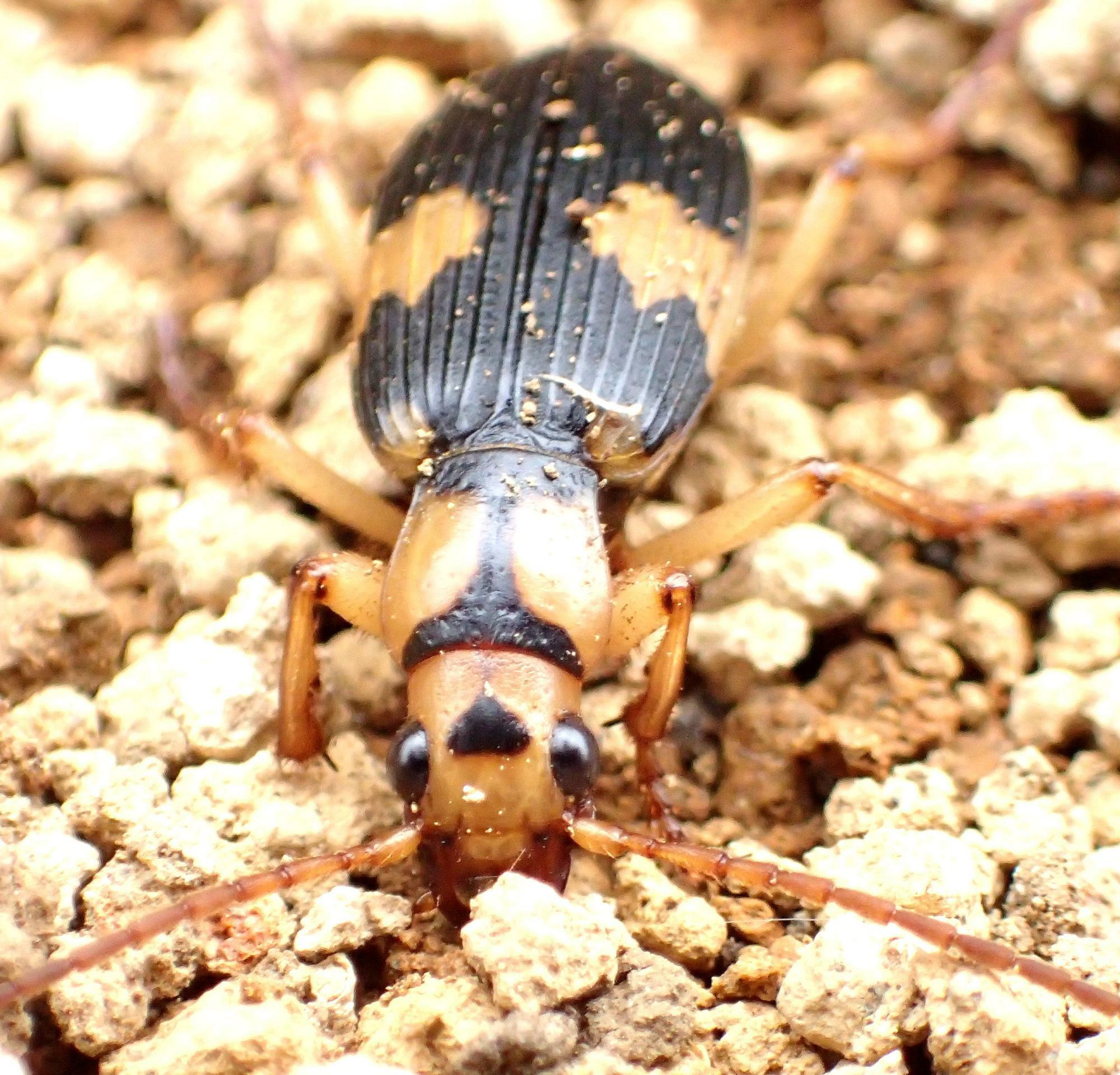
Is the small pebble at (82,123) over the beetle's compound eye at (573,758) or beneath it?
over

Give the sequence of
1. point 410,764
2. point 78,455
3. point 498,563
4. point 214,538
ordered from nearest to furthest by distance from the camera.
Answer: point 410,764, point 498,563, point 214,538, point 78,455

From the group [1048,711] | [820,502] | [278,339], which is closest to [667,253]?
[820,502]

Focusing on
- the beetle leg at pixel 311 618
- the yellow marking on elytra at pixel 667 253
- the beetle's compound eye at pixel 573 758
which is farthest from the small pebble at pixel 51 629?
the yellow marking on elytra at pixel 667 253

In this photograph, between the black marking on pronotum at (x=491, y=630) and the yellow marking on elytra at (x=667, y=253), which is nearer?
the black marking on pronotum at (x=491, y=630)

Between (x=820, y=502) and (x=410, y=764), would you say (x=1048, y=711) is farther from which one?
(x=410, y=764)

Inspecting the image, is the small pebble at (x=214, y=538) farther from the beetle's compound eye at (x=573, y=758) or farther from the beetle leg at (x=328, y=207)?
the beetle's compound eye at (x=573, y=758)

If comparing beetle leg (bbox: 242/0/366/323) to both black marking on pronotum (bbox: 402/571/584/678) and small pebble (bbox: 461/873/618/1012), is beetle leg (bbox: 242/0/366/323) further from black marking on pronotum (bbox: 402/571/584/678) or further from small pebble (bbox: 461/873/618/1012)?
small pebble (bbox: 461/873/618/1012)

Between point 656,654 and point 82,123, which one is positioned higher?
point 82,123

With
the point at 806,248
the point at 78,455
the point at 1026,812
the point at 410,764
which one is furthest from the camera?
the point at 806,248
